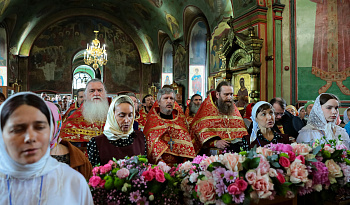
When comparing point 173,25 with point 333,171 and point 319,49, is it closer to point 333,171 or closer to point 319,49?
point 319,49

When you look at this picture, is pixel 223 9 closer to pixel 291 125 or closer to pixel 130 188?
pixel 291 125

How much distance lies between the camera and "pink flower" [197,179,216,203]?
1909 millimetres

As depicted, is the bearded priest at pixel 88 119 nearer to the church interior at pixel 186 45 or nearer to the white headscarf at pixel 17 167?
the white headscarf at pixel 17 167

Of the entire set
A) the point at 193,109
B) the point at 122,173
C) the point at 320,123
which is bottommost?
the point at 122,173

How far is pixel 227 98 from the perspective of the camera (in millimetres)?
4402

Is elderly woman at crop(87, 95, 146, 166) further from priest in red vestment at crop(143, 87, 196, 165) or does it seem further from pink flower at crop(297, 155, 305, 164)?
pink flower at crop(297, 155, 305, 164)

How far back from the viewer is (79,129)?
4.15 metres

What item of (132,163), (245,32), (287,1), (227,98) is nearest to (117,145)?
(132,163)

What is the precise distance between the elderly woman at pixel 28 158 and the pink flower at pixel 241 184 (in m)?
0.98

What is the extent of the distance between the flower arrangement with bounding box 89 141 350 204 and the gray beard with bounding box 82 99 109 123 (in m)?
2.20

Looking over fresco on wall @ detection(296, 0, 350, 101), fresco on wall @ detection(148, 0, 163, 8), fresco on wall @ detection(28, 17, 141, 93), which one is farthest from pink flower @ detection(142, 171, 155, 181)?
fresco on wall @ detection(28, 17, 141, 93)

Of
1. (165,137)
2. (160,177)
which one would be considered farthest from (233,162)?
(165,137)

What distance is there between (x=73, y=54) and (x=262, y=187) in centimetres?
2187

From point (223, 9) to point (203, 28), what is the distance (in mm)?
3525
